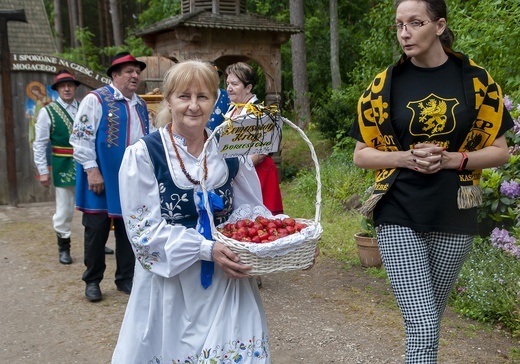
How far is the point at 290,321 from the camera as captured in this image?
17.5 ft

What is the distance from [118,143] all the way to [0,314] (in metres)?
1.73

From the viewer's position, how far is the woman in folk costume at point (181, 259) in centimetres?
282

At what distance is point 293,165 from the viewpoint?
14.0 m

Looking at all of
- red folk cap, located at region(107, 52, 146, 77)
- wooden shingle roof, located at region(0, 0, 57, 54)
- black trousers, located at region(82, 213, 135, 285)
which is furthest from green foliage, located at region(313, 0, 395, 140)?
wooden shingle roof, located at region(0, 0, 57, 54)

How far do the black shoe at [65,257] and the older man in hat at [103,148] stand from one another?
1.54m

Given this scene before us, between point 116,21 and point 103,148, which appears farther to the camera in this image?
point 116,21

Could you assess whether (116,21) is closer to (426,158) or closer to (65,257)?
(65,257)

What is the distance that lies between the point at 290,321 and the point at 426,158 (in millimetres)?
2734

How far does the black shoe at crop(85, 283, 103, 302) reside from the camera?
587cm

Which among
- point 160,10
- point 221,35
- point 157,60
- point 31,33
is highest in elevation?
point 160,10

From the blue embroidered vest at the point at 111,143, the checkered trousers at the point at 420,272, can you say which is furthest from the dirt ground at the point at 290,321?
the checkered trousers at the point at 420,272

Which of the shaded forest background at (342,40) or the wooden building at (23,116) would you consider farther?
the wooden building at (23,116)

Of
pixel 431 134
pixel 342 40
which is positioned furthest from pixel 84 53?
pixel 431 134

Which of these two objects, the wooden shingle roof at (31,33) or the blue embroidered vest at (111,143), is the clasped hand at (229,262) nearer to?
the blue embroidered vest at (111,143)
